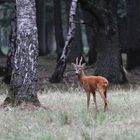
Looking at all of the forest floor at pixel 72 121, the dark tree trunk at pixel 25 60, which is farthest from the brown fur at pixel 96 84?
the dark tree trunk at pixel 25 60

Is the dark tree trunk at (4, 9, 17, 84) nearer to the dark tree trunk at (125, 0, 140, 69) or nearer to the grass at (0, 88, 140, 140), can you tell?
the grass at (0, 88, 140, 140)

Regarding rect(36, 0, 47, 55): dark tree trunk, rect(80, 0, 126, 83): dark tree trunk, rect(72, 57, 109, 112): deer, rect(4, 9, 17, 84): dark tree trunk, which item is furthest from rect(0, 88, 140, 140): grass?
rect(36, 0, 47, 55): dark tree trunk

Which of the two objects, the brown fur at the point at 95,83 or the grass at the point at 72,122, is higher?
the brown fur at the point at 95,83

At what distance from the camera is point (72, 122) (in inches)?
428

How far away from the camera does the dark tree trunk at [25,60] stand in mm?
13156

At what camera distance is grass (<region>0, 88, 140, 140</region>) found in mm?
9617

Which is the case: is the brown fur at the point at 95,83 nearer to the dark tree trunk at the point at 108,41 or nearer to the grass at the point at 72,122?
the grass at the point at 72,122

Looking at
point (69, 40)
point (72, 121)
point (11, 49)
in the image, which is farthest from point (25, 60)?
point (11, 49)

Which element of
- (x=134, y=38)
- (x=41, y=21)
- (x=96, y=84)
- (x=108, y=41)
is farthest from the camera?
(x=41, y=21)

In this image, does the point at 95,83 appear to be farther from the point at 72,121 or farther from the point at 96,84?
the point at 72,121

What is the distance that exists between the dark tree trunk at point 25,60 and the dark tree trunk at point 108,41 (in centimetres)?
726

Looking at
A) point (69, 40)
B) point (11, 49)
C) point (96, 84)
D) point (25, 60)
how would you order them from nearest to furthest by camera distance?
point (96, 84) → point (25, 60) → point (69, 40) → point (11, 49)

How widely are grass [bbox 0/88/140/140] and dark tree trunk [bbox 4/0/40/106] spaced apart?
51 centimetres

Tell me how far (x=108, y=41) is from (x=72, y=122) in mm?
10410
